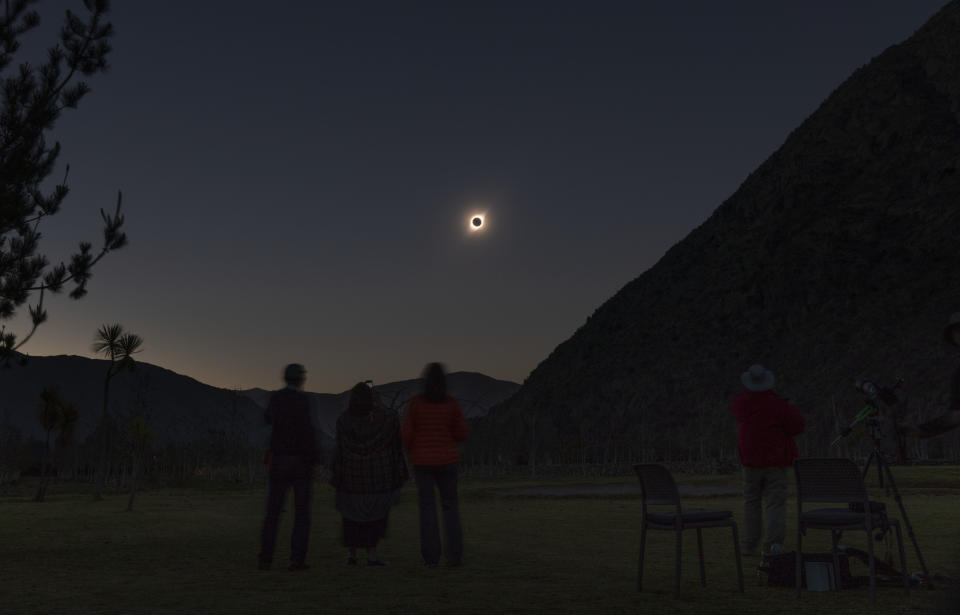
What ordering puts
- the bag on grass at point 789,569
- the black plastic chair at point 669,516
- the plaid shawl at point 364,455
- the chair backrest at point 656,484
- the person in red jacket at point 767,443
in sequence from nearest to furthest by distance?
the black plastic chair at point 669,516 < the chair backrest at point 656,484 < the bag on grass at point 789,569 < the person in red jacket at point 767,443 < the plaid shawl at point 364,455

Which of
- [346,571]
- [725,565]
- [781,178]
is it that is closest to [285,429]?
[346,571]

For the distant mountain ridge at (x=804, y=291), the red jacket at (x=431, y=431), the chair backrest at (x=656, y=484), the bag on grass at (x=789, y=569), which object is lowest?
the bag on grass at (x=789, y=569)

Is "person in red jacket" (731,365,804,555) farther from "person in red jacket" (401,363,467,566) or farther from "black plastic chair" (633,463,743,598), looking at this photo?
"person in red jacket" (401,363,467,566)

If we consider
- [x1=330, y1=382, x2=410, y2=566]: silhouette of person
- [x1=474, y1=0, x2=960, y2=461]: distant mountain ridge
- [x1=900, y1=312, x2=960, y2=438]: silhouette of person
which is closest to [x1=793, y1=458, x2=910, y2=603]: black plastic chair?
[x1=900, y1=312, x2=960, y2=438]: silhouette of person

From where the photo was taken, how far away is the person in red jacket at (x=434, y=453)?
9.44 meters

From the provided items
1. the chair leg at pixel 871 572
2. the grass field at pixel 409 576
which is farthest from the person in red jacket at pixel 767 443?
the chair leg at pixel 871 572

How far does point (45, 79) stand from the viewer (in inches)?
448

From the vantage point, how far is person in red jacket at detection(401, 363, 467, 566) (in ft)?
31.0

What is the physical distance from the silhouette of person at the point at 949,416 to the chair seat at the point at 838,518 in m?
1.03

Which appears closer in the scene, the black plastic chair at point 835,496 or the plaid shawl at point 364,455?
the black plastic chair at point 835,496

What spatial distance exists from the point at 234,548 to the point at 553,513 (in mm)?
9527

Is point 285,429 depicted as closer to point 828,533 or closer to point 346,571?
point 346,571

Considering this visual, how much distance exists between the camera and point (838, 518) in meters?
7.07

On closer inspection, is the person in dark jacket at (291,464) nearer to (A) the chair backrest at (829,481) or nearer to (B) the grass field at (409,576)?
(B) the grass field at (409,576)
